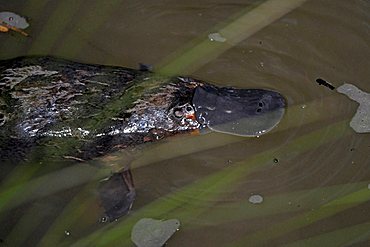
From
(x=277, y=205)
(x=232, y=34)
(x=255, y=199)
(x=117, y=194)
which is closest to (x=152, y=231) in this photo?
(x=117, y=194)

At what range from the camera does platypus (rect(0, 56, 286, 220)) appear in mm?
4117

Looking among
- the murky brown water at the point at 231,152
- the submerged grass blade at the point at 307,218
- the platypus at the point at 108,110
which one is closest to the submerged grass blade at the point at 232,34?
the murky brown water at the point at 231,152

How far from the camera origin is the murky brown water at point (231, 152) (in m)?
4.06

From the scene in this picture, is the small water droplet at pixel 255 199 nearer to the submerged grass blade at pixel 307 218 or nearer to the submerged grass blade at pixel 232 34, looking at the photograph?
the submerged grass blade at pixel 307 218

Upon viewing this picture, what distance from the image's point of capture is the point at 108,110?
4.18 meters

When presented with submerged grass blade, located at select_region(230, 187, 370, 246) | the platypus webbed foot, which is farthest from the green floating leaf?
submerged grass blade, located at select_region(230, 187, 370, 246)

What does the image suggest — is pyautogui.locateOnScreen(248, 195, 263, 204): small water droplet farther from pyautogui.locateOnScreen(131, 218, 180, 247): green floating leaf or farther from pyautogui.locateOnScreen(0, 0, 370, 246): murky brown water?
pyautogui.locateOnScreen(131, 218, 180, 247): green floating leaf

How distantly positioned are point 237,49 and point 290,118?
71 centimetres

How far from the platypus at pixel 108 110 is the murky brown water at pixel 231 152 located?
10 centimetres

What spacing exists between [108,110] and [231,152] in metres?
0.84

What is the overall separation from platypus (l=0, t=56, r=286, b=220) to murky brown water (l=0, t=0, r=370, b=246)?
0.32ft

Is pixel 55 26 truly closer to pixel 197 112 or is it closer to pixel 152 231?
pixel 197 112

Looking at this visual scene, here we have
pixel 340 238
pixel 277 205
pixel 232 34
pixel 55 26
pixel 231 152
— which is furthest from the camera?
pixel 55 26

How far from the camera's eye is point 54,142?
422cm
